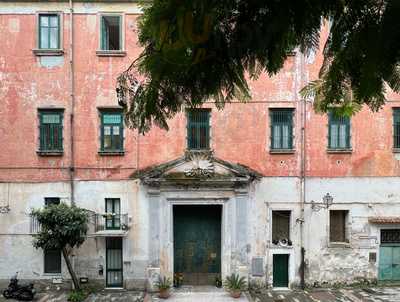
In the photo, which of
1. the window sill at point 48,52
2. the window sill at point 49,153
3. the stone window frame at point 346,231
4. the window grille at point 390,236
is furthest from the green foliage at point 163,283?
the window sill at point 48,52

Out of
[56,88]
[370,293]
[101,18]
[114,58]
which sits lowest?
[370,293]

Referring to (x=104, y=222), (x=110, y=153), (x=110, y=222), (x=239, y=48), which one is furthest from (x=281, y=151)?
(x=239, y=48)

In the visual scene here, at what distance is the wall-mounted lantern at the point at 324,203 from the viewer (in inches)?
699

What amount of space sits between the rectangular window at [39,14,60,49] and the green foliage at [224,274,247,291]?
38.1ft

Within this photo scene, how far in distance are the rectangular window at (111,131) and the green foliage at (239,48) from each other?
14.7 meters

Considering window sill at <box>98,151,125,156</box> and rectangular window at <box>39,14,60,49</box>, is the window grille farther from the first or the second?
rectangular window at <box>39,14,60,49</box>

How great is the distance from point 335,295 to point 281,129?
272 inches

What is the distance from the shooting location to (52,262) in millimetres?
17812

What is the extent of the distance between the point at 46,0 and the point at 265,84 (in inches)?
372

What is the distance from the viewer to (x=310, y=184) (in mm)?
17844

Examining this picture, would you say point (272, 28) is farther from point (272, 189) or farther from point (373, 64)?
point (272, 189)

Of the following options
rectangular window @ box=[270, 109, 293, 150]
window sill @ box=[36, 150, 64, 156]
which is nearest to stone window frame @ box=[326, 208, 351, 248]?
rectangular window @ box=[270, 109, 293, 150]

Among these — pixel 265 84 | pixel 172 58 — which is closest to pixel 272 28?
pixel 172 58

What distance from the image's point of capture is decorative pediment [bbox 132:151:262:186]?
1722 cm
